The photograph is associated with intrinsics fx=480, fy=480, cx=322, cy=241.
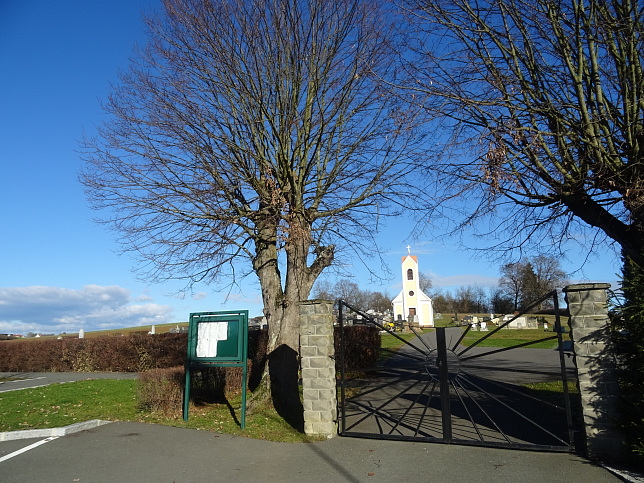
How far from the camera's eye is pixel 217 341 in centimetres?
912

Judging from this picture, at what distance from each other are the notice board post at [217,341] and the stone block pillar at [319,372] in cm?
150

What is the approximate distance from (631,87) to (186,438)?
8869 millimetres

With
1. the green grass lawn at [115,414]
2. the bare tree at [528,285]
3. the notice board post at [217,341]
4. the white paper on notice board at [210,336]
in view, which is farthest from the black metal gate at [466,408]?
the bare tree at [528,285]

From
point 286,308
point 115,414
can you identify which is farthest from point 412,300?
point 115,414

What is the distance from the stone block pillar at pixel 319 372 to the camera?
7715 millimetres

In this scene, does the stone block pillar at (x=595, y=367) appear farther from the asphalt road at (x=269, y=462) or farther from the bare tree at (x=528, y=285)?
the bare tree at (x=528, y=285)

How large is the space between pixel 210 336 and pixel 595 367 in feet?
21.0

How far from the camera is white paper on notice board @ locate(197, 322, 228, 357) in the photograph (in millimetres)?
9117

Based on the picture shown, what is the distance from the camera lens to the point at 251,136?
11148 millimetres

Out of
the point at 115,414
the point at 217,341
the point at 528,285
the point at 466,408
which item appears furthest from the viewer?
the point at 528,285

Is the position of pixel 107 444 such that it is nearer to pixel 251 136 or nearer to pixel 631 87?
pixel 251 136

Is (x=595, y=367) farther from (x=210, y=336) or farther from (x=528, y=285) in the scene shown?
(x=528, y=285)

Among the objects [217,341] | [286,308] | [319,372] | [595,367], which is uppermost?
[286,308]

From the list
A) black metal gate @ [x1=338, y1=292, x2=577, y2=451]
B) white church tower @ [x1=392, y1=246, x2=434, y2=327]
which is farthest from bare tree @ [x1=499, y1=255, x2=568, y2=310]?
black metal gate @ [x1=338, y1=292, x2=577, y2=451]
